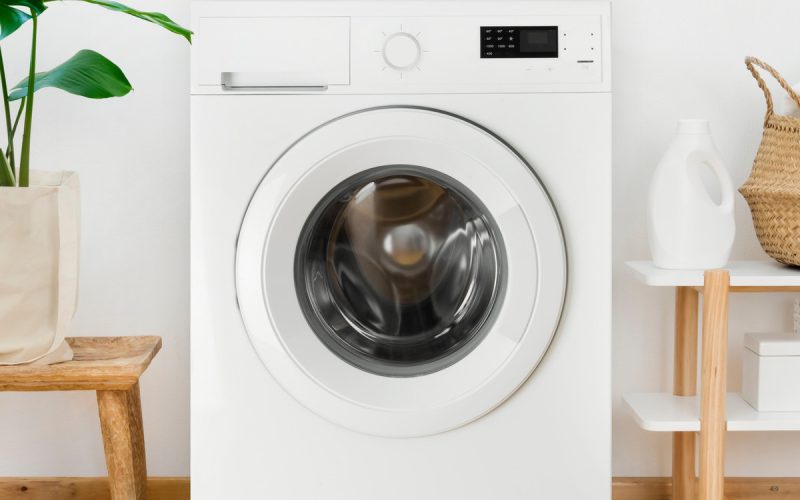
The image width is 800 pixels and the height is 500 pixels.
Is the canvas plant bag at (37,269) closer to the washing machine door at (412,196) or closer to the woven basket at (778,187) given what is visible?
the washing machine door at (412,196)

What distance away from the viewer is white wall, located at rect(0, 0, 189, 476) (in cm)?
152

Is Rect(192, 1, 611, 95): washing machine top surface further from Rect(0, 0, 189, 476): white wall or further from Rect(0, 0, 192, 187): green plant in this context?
Rect(0, 0, 189, 476): white wall

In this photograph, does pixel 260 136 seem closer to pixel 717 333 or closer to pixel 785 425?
pixel 717 333

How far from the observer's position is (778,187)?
1.24 meters

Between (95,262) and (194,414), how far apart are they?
0.53 meters

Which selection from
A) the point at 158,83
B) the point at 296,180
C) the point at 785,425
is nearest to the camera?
the point at 296,180

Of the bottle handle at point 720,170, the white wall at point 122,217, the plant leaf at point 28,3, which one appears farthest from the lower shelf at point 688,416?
the plant leaf at point 28,3

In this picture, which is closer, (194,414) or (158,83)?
(194,414)

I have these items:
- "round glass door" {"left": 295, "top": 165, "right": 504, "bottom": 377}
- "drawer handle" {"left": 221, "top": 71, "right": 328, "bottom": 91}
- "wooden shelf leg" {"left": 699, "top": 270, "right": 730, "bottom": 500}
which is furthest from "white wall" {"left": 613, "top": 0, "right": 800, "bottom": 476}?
"drawer handle" {"left": 221, "top": 71, "right": 328, "bottom": 91}

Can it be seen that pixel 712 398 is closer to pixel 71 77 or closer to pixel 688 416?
pixel 688 416

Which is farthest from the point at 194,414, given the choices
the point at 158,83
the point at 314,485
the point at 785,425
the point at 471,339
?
the point at 785,425

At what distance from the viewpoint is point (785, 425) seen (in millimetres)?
1242

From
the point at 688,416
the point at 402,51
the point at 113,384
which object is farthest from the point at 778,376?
the point at 113,384

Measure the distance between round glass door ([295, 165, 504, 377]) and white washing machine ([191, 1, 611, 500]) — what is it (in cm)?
2
